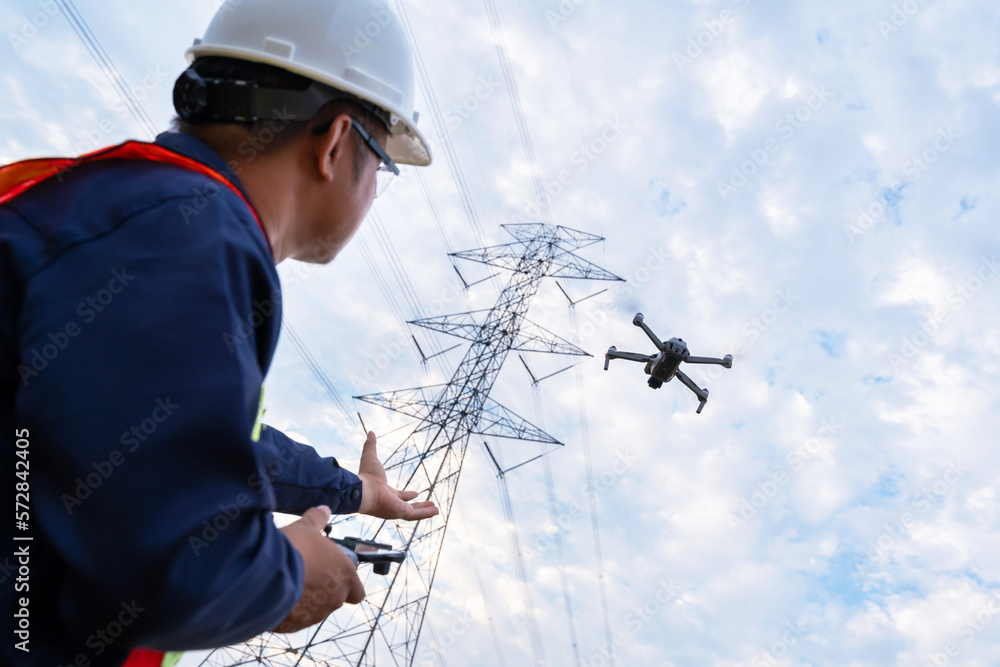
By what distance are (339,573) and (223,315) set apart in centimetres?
58

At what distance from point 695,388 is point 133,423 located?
12453 mm

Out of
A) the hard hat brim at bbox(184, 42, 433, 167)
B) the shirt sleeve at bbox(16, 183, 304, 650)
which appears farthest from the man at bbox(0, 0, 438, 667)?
the hard hat brim at bbox(184, 42, 433, 167)

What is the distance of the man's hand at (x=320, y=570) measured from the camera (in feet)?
4.07

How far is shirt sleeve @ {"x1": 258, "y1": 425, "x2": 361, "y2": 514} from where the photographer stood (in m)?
A: 2.21

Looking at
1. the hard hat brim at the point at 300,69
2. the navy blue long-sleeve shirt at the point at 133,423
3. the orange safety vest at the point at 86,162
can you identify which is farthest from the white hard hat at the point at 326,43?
the navy blue long-sleeve shirt at the point at 133,423

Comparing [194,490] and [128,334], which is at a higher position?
[128,334]

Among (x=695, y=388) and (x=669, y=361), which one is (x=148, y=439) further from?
(x=695, y=388)

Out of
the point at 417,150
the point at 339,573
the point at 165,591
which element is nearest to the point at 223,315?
the point at 165,591

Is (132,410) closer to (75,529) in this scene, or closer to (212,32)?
(75,529)

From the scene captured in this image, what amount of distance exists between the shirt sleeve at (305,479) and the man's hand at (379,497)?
0.05m

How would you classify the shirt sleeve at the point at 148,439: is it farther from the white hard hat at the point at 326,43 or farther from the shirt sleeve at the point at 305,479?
the shirt sleeve at the point at 305,479

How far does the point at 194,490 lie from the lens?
89 centimetres

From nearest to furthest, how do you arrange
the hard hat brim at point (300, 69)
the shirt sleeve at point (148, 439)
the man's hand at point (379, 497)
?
the shirt sleeve at point (148, 439), the hard hat brim at point (300, 69), the man's hand at point (379, 497)

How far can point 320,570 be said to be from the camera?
125 cm
